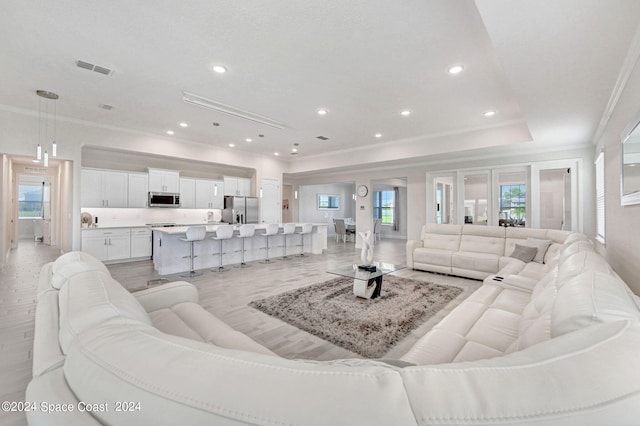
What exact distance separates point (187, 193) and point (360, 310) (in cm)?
643

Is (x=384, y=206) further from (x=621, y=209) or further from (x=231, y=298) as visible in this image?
(x=231, y=298)

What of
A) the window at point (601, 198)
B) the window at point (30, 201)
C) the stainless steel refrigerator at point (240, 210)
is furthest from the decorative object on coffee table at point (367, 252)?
the window at point (30, 201)

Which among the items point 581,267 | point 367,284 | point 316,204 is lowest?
point 367,284

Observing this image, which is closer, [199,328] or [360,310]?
[199,328]

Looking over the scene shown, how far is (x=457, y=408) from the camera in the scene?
476mm

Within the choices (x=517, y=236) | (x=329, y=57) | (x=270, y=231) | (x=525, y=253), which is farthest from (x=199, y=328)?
(x=517, y=236)

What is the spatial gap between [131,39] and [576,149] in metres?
7.93

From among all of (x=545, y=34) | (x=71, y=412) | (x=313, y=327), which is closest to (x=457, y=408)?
(x=71, y=412)

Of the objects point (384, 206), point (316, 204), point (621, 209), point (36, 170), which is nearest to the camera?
point (621, 209)

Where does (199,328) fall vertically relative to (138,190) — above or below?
below

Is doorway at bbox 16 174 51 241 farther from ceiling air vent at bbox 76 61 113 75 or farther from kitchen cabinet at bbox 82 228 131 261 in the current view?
ceiling air vent at bbox 76 61 113 75

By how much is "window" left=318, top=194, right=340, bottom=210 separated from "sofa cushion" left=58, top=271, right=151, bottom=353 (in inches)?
475

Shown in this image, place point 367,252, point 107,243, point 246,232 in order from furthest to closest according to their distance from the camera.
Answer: point 107,243, point 246,232, point 367,252

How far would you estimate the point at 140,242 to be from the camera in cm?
661
